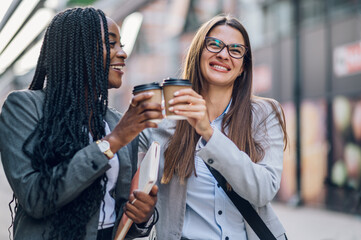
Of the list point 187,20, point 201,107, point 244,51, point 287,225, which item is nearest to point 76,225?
point 201,107

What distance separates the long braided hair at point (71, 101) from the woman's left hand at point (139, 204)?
0.13 meters

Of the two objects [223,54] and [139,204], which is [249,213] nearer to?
[139,204]

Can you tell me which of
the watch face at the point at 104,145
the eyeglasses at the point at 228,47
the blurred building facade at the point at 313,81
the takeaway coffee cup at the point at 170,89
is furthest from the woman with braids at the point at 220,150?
the blurred building facade at the point at 313,81

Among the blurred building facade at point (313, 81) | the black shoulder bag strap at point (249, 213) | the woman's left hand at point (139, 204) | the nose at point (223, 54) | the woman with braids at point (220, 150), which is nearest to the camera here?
the woman's left hand at point (139, 204)

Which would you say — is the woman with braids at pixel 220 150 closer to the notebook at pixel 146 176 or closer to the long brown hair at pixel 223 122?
the long brown hair at pixel 223 122

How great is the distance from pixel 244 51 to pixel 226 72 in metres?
0.16

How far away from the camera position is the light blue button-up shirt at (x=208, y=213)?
2.14 m

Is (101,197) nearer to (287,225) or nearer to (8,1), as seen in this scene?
(8,1)

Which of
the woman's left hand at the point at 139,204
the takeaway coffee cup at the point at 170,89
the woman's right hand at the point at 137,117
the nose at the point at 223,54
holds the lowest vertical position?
the woman's left hand at the point at 139,204

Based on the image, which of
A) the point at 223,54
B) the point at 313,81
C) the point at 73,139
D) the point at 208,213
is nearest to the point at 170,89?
the point at 73,139

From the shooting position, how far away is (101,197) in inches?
74.6

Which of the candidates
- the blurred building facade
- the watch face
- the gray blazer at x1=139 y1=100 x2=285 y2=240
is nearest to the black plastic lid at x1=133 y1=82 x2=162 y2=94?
the watch face

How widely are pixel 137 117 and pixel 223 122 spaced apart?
0.73 meters

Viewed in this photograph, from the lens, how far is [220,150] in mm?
1968
